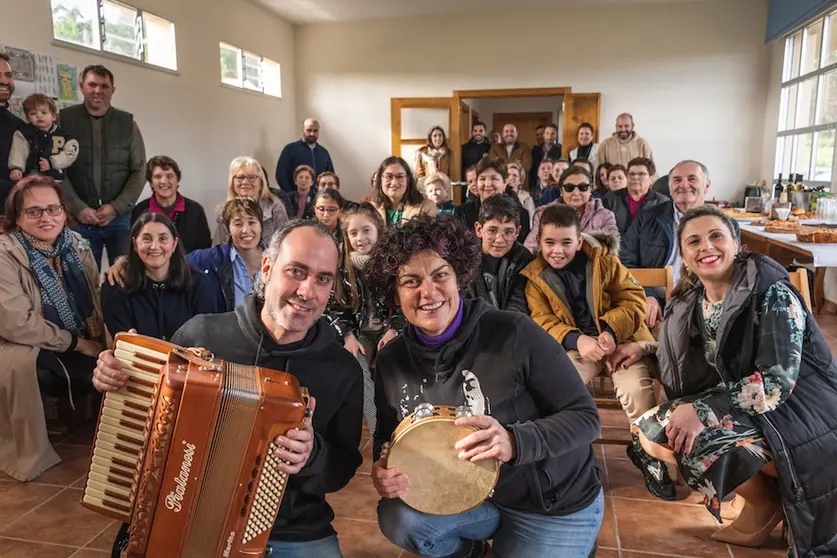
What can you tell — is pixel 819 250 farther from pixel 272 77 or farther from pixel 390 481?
pixel 272 77

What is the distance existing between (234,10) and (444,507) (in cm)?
841

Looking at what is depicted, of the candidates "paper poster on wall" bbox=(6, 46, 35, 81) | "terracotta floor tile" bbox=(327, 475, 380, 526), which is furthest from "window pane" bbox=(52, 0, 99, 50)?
"terracotta floor tile" bbox=(327, 475, 380, 526)

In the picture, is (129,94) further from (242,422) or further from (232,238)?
(242,422)

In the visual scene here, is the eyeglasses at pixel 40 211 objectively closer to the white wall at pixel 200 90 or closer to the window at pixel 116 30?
the white wall at pixel 200 90

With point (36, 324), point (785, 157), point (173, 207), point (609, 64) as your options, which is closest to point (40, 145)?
point (173, 207)

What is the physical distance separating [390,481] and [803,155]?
8.27 m

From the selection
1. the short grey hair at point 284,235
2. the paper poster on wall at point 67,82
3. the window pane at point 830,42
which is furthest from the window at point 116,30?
the window pane at point 830,42

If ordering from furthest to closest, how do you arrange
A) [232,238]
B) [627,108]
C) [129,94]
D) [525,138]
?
[525,138]
[627,108]
[129,94]
[232,238]

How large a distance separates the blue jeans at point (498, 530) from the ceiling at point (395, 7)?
847cm

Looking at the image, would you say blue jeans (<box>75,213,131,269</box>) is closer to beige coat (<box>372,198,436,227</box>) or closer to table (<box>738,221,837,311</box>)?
beige coat (<box>372,198,436,227</box>)

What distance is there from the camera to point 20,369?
117 inches

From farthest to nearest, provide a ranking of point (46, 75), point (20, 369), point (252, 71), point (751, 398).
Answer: point (252, 71) < point (46, 75) < point (20, 369) < point (751, 398)

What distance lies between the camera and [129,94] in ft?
21.3

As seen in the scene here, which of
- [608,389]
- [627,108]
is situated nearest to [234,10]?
[627,108]
